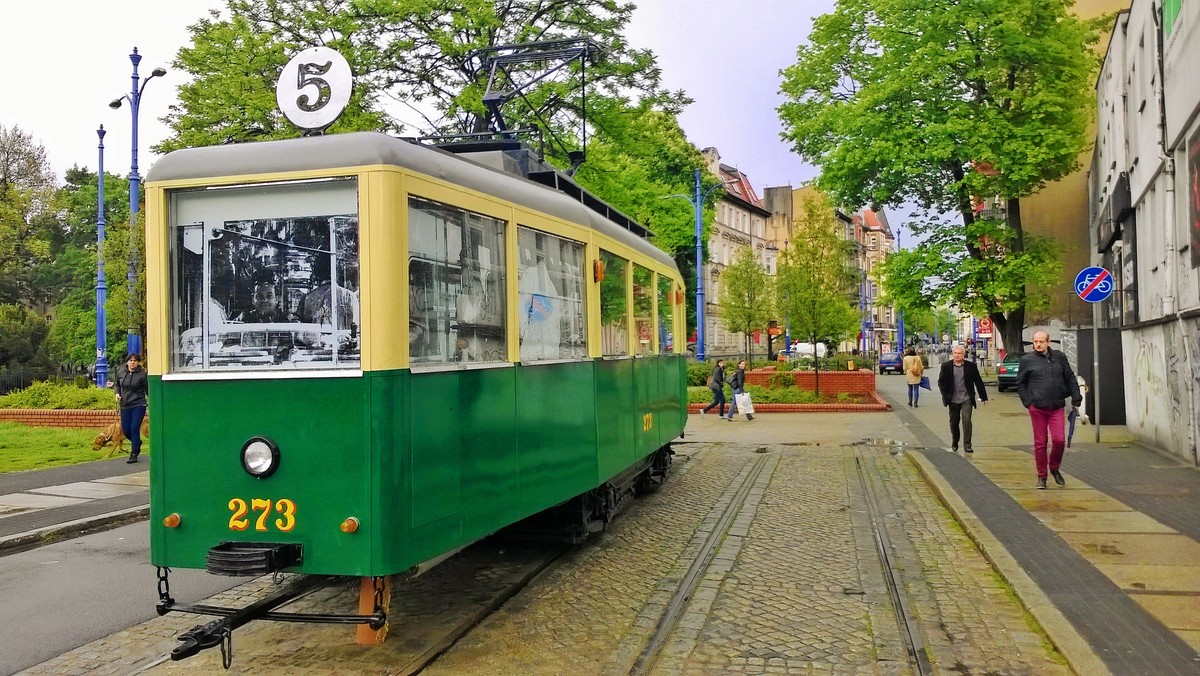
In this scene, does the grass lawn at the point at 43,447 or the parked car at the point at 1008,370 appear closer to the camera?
the grass lawn at the point at 43,447

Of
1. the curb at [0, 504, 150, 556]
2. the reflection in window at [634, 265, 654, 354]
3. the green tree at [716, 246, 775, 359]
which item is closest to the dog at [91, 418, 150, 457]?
the curb at [0, 504, 150, 556]

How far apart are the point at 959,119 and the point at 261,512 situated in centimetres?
2815

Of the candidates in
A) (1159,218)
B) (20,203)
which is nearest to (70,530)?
(1159,218)

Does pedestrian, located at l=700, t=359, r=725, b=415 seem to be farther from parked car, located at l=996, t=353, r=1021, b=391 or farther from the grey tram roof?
the grey tram roof

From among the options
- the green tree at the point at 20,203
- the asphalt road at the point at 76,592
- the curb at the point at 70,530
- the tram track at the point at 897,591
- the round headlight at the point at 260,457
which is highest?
the green tree at the point at 20,203

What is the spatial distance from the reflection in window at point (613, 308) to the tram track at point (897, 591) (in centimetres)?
285

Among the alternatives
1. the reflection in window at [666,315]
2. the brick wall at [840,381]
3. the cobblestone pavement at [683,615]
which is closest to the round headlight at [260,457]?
Result: the cobblestone pavement at [683,615]

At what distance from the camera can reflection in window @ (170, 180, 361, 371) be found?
4.98 meters

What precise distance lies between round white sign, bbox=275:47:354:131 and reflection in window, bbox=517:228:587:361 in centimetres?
142

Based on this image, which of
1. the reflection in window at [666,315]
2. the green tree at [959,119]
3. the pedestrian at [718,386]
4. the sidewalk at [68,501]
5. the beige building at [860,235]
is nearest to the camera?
the sidewalk at [68,501]

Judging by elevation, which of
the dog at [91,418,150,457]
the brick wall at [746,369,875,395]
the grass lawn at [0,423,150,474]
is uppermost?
the brick wall at [746,369,875,395]

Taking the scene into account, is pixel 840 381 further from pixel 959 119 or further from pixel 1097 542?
pixel 1097 542

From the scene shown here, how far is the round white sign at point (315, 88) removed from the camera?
214 inches

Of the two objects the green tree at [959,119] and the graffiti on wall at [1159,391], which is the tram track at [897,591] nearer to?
the graffiti on wall at [1159,391]
